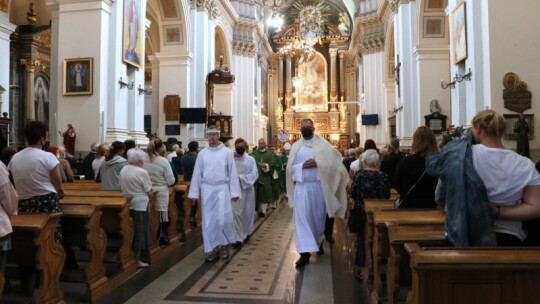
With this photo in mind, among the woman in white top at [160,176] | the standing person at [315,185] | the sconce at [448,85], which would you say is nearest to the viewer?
the standing person at [315,185]

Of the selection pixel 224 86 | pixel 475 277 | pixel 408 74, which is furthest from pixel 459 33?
pixel 224 86

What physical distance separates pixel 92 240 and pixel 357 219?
9.41ft

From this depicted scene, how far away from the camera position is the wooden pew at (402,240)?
313cm

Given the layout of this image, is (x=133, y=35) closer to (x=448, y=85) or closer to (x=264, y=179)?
(x=264, y=179)

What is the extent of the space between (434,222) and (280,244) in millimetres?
3866

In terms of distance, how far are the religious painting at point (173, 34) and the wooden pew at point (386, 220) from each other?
1238 centimetres

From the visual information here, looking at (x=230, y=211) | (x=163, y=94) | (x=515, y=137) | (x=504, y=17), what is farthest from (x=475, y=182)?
(x=163, y=94)

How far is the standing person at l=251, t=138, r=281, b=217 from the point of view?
1032cm

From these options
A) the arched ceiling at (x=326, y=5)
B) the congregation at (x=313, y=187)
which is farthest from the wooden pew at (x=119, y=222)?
the arched ceiling at (x=326, y=5)

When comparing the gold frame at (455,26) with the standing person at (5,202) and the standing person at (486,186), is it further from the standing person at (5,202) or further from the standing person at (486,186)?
the standing person at (5,202)

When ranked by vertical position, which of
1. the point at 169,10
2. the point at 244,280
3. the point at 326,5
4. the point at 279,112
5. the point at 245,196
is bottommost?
the point at 244,280

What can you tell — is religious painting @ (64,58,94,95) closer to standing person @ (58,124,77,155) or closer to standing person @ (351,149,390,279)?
standing person @ (58,124,77,155)

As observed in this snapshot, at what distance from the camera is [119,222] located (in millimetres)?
5238

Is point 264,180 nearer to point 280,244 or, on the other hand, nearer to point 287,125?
point 280,244
